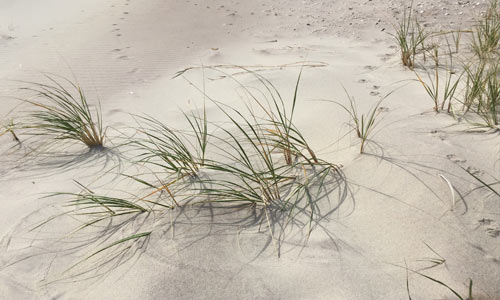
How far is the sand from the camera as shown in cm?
148

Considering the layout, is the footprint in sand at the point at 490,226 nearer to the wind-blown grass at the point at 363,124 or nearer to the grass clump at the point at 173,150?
the wind-blown grass at the point at 363,124

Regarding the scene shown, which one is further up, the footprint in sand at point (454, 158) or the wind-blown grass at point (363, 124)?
the wind-blown grass at point (363, 124)

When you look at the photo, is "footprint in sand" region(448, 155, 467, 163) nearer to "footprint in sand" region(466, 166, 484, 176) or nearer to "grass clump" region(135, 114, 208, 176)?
"footprint in sand" region(466, 166, 484, 176)

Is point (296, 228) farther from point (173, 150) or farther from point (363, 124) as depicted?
point (363, 124)

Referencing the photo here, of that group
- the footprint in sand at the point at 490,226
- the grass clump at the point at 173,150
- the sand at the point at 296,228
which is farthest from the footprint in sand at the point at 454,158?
the grass clump at the point at 173,150

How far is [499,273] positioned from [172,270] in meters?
1.23

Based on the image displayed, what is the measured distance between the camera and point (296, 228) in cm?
169

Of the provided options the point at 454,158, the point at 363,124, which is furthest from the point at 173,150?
the point at 454,158

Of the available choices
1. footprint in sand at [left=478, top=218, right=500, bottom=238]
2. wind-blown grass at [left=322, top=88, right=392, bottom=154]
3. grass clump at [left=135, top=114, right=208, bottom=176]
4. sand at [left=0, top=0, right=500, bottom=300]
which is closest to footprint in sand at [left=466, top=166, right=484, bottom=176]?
sand at [left=0, top=0, right=500, bottom=300]

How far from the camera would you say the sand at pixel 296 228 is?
4.84 ft

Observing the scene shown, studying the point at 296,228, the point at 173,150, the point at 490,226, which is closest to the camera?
the point at 490,226

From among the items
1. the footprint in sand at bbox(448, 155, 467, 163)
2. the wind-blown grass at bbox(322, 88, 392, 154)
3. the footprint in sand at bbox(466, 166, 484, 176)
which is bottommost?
the footprint in sand at bbox(466, 166, 484, 176)

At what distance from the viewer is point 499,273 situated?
55.1 inches

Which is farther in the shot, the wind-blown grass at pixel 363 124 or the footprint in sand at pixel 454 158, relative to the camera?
the wind-blown grass at pixel 363 124
